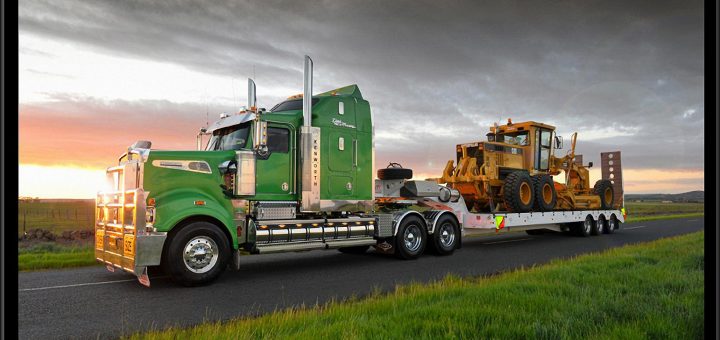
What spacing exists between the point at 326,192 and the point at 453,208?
15.9ft

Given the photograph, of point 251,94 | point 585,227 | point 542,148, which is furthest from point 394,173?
point 585,227

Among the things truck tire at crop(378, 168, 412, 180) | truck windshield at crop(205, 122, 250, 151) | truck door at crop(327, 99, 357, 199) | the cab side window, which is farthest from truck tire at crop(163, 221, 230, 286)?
truck tire at crop(378, 168, 412, 180)

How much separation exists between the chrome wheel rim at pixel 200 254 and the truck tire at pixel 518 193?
1029cm

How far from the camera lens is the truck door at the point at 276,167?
9.62 meters

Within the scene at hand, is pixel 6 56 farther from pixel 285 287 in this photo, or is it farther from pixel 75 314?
pixel 285 287

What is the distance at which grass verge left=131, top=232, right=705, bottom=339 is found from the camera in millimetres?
4600

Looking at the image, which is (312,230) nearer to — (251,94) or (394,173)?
(251,94)

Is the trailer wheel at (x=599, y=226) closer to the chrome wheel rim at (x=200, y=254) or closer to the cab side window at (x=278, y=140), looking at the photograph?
the cab side window at (x=278, y=140)

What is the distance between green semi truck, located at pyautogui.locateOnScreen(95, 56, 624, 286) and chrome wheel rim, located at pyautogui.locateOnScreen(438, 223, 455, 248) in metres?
0.03

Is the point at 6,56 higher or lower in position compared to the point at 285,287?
higher

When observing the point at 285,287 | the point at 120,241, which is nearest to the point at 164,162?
the point at 120,241

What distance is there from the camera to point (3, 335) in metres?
1.80

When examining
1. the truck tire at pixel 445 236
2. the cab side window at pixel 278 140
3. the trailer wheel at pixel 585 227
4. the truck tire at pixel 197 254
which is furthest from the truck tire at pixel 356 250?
the trailer wheel at pixel 585 227

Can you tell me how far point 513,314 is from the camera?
203 inches
